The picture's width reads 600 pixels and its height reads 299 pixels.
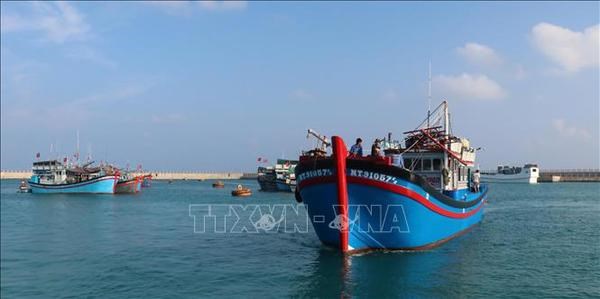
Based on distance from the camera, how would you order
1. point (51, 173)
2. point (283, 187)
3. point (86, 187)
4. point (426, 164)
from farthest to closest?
point (283, 187), point (51, 173), point (86, 187), point (426, 164)

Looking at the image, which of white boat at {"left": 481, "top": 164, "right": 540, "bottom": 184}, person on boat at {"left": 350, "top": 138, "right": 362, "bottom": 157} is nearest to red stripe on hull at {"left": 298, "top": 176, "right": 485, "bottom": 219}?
person on boat at {"left": 350, "top": 138, "right": 362, "bottom": 157}

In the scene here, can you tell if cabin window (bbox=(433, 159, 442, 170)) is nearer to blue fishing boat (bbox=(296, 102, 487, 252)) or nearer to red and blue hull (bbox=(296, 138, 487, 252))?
blue fishing boat (bbox=(296, 102, 487, 252))

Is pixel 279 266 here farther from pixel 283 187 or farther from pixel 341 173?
pixel 283 187

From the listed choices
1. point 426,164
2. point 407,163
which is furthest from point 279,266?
point 426,164

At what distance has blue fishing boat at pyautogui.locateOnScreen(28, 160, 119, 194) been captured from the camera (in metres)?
81.7

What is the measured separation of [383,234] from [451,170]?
8659 millimetres

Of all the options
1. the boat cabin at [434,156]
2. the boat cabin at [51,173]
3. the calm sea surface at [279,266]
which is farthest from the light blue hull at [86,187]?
Result: the boat cabin at [434,156]

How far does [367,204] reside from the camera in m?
20.8

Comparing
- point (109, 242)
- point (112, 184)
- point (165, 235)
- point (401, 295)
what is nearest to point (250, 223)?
point (165, 235)

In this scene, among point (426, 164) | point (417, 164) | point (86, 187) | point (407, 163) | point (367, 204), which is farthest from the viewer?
point (86, 187)

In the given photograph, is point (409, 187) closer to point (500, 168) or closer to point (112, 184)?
point (112, 184)

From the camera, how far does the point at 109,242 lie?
92.6ft

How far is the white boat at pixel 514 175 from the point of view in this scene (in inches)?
5881

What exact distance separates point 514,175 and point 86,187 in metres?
126
